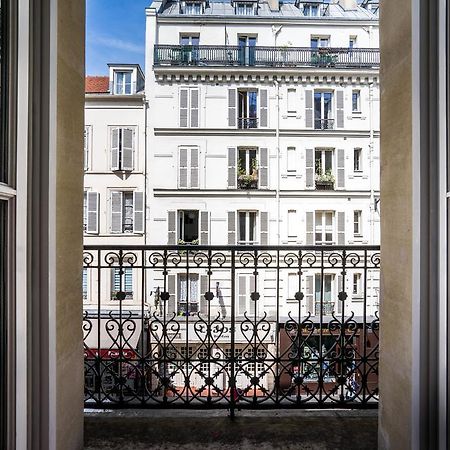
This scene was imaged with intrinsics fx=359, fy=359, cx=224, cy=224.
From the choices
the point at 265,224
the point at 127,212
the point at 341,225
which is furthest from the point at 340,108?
the point at 127,212

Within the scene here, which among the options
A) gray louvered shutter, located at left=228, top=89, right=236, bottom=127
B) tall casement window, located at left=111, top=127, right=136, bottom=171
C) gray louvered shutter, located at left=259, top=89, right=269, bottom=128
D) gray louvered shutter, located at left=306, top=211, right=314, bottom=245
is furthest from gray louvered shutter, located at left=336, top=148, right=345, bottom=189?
tall casement window, located at left=111, top=127, right=136, bottom=171

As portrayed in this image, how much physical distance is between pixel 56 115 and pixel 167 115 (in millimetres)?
12215

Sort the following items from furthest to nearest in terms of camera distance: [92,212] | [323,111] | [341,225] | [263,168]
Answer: [323,111]
[92,212]
[263,168]
[341,225]

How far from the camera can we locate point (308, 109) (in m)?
12.8

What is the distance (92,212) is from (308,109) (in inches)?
Result: 335

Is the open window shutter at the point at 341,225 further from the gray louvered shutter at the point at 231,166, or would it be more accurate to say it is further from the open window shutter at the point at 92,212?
the open window shutter at the point at 92,212

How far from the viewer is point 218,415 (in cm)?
182

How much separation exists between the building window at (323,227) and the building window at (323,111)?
310 centimetres

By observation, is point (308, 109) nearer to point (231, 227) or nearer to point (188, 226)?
point (231, 227)

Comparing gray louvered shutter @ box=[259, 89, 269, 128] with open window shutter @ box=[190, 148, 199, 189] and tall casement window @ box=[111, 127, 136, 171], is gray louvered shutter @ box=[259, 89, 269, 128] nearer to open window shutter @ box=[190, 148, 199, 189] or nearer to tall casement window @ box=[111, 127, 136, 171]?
open window shutter @ box=[190, 148, 199, 189]

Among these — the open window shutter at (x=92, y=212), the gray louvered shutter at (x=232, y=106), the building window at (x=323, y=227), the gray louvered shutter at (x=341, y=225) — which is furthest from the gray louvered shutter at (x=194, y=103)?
the gray louvered shutter at (x=341, y=225)

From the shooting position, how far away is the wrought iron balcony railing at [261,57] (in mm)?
12523

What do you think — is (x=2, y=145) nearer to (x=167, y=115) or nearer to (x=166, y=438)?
(x=166, y=438)

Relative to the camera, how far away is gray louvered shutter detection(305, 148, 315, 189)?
41.6ft
